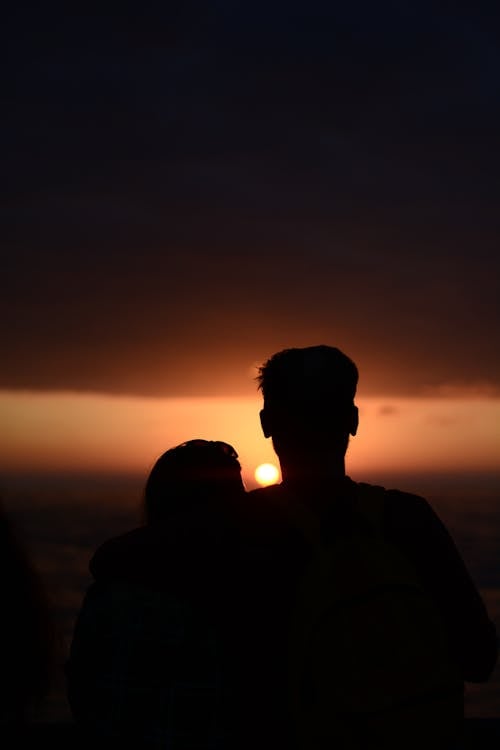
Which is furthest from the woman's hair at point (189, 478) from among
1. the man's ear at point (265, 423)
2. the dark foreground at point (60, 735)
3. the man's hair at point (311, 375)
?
the dark foreground at point (60, 735)

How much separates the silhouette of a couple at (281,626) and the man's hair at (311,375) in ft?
0.62

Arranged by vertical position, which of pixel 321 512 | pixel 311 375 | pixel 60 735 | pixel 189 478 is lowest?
pixel 60 735

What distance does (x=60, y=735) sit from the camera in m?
2.74

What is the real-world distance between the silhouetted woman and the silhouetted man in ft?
0.33

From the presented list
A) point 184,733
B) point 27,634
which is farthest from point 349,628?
point 27,634

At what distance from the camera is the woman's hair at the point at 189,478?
225 centimetres

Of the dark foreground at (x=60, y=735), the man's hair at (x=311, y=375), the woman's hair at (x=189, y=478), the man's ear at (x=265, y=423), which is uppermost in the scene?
the man's hair at (x=311, y=375)

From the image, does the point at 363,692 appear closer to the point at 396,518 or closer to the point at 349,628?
the point at 349,628

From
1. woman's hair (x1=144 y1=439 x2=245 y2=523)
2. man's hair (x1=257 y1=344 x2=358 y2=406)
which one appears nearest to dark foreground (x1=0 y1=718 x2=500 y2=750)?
woman's hair (x1=144 y1=439 x2=245 y2=523)

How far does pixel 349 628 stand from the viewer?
177 centimetres

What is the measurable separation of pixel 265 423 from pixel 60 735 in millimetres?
1321

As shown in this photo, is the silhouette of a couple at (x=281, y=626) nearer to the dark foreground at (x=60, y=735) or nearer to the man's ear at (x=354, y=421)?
the man's ear at (x=354, y=421)

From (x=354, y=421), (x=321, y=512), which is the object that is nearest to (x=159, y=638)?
(x=321, y=512)

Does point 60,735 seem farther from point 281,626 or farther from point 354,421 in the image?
point 354,421
